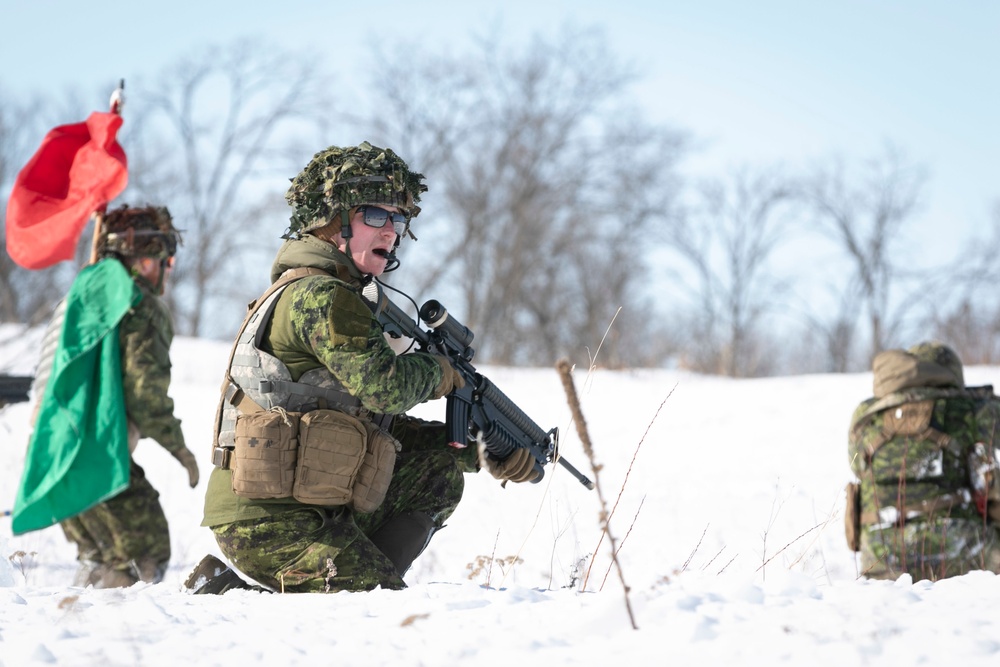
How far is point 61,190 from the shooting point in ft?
21.8

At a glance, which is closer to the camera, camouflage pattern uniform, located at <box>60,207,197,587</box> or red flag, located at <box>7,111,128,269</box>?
camouflage pattern uniform, located at <box>60,207,197,587</box>

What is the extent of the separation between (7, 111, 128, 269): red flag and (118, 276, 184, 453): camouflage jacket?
3.30ft

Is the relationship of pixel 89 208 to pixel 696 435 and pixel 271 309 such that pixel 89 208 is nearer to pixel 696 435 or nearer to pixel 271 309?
pixel 271 309

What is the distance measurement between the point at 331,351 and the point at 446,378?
0.53 m

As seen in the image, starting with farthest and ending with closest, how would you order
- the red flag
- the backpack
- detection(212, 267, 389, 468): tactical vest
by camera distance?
the red flag < the backpack < detection(212, 267, 389, 468): tactical vest

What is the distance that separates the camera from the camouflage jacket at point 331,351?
Result: 3.36 m

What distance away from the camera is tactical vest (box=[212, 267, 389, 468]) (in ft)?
11.3

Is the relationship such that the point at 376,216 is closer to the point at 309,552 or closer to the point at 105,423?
the point at 309,552

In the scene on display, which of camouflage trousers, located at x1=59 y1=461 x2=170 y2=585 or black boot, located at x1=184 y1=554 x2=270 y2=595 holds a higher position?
black boot, located at x1=184 y1=554 x2=270 y2=595

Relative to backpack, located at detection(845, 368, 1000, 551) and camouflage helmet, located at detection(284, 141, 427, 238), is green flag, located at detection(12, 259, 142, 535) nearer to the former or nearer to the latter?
camouflage helmet, located at detection(284, 141, 427, 238)

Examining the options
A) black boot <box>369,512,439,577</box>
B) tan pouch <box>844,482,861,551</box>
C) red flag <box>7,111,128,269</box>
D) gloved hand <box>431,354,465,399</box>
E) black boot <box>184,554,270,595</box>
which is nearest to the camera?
black boot <box>184,554,270,595</box>

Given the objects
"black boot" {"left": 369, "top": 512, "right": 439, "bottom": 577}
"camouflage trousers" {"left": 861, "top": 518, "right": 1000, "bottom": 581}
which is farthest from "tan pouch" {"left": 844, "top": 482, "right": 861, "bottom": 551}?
"black boot" {"left": 369, "top": 512, "right": 439, "bottom": 577}

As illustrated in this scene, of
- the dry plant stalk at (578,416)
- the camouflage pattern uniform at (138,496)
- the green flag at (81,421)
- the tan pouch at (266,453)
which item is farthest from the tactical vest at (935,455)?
the green flag at (81,421)

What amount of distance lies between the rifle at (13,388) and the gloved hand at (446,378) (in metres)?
4.75
